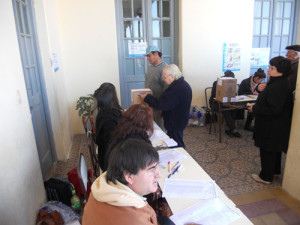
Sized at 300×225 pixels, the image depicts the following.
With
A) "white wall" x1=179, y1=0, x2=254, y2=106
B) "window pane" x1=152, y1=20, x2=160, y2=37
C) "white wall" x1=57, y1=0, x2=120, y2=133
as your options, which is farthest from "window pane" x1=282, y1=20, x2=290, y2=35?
"white wall" x1=57, y1=0, x2=120, y2=133

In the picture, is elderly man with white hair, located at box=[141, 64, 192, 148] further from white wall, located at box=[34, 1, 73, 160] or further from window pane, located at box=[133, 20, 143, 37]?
window pane, located at box=[133, 20, 143, 37]

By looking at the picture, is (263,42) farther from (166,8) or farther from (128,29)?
(128,29)

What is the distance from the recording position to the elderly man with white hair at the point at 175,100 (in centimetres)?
265

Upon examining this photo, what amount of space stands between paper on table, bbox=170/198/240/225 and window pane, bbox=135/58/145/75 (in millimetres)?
3752

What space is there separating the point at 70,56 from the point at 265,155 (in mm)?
3709

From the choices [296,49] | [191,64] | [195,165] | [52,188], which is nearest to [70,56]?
[191,64]

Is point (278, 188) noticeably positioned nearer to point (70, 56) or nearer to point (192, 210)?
point (192, 210)

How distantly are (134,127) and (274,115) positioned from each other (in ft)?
5.57

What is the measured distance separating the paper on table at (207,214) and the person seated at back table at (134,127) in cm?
64

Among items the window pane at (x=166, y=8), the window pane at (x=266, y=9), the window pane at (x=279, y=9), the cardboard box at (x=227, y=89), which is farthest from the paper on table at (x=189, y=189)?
the window pane at (x=279, y=9)

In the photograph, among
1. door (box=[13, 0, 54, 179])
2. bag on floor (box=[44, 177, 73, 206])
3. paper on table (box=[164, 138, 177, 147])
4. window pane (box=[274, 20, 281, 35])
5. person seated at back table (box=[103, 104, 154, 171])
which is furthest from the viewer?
window pane (box=[274, 20, 281, 35])

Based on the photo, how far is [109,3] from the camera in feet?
14.2

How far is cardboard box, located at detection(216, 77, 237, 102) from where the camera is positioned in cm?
396

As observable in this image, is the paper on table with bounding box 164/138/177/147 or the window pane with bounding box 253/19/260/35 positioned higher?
the window pane with bounding box 253/19/260/35
